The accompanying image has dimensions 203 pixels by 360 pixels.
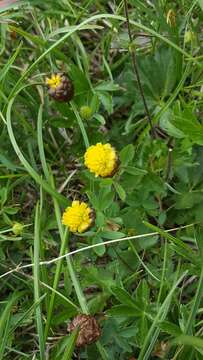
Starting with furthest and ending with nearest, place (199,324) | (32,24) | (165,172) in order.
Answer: (32,24) < (165,172) < (199,324)

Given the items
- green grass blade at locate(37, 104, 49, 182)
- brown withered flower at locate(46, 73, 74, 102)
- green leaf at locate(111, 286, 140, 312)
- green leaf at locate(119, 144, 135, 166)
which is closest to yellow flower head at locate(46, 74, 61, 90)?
brown withered flower at locate(46, 73, 74, 102)

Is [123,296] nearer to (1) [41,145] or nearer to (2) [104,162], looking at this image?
(2) [104,162]

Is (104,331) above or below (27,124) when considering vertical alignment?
below

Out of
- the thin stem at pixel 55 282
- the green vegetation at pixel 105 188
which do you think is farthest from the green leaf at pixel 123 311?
the thin stem at pixel 55 282

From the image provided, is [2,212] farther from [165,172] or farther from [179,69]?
[179,69]

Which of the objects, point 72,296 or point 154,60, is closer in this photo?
point 72,296

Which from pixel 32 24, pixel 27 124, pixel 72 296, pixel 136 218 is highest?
pixel 32 24

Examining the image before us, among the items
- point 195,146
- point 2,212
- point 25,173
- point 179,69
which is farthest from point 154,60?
point 2,212
